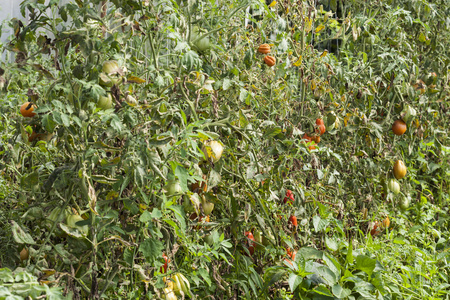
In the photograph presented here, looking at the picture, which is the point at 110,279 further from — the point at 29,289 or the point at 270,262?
the point at 270,262

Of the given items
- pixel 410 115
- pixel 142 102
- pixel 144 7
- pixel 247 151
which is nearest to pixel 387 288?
pixel 247 151

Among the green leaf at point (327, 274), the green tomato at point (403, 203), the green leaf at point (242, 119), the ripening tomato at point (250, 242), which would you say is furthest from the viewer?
the green tomato at point (403, 203)

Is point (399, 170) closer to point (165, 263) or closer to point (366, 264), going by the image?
point (366, 264)

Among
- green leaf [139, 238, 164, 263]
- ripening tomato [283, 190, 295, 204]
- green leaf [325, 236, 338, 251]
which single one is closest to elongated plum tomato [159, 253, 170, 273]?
green leaf [139, 238, 164, 263]

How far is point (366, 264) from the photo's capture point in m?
1.79

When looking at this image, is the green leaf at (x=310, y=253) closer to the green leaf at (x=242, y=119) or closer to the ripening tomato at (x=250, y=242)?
the ripening tomato at (x=250, y=242)

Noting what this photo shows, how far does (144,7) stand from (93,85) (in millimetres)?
399

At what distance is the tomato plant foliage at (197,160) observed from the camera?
1332 millimetres

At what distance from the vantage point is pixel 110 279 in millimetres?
1397

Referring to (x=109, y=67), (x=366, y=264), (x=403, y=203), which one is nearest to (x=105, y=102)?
(x=109, y=67)

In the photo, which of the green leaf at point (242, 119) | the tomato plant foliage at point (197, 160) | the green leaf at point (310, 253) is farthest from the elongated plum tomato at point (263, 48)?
the green leaf at point (310, 253)

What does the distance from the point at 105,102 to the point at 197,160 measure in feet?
1.08

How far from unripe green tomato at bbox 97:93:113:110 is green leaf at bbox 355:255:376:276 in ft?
3.57

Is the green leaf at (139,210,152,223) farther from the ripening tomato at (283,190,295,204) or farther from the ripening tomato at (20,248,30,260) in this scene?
the ripening tomato at (283,190,295,204)
